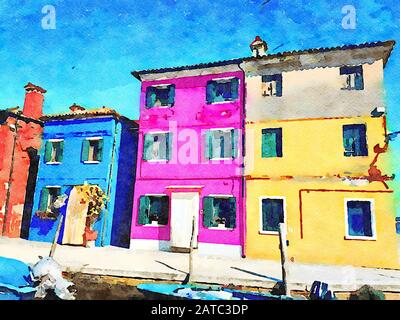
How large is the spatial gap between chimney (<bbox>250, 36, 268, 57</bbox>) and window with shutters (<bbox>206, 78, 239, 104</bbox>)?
2.71 feet

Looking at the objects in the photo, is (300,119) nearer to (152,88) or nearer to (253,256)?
(253,256)

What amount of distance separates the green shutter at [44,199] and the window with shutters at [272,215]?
16.8ft

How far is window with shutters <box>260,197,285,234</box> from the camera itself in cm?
638

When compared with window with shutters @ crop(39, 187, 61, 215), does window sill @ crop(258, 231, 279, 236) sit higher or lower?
lower

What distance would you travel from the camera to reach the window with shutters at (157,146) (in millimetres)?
7527

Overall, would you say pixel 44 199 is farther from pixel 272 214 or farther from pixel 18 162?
pixel 272 214

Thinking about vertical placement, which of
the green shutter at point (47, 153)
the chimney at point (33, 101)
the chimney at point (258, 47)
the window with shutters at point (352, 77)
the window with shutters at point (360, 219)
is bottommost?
the window with shutters at point (360, 219)

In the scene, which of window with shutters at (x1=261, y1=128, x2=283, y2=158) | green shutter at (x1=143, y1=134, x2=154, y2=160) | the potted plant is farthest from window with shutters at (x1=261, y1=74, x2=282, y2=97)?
the potted plant

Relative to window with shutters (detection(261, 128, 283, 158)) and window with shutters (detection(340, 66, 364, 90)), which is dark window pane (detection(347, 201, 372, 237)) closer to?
window with shutters (detection(261, 128, 283, 158))

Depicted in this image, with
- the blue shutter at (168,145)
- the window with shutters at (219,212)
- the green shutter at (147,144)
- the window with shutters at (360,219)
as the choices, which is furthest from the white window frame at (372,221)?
the green shutter at (147,144)

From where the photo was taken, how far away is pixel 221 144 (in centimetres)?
729

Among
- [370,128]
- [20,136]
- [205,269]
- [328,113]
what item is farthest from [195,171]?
[20,136]

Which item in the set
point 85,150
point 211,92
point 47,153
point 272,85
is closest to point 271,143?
point 272,85

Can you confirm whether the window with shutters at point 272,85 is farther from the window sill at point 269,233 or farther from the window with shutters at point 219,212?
the window sill at point 269,233
